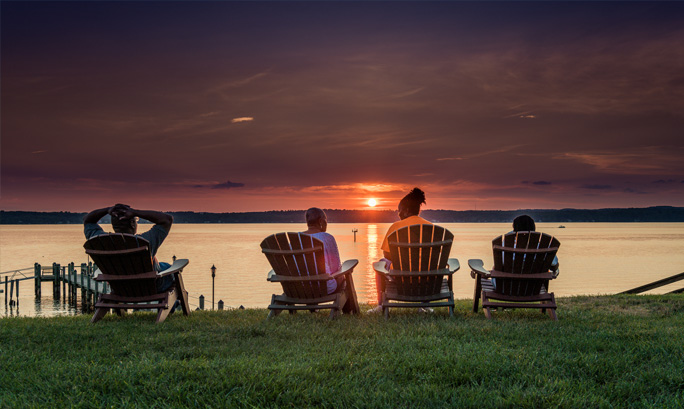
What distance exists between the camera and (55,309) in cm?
3912

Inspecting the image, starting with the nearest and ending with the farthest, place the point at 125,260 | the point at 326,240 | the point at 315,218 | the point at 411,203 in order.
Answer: the point at 125,260 → the point at 326,240 → the point at 315,218 → the point at 411,203

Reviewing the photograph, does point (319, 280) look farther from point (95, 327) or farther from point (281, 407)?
point (281, 407)

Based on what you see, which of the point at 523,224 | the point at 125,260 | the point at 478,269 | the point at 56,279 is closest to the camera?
the point at 125,260

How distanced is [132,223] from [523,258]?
16.5 feet

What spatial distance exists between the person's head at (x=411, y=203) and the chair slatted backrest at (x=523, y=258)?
1408 millimetres

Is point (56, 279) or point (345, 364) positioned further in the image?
point (56, 279)

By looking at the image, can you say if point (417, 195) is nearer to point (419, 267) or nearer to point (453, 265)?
point (453, 265)

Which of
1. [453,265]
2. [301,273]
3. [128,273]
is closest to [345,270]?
[301,273]

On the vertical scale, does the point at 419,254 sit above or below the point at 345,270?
above

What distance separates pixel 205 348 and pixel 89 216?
320 centimetres

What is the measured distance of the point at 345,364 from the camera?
13.0 ft

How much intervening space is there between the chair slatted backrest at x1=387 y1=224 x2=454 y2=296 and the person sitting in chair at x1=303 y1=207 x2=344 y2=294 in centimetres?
76

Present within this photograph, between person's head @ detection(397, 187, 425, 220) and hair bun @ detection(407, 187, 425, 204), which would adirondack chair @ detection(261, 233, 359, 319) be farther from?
hair bun @ detection(407, 187, 425, 204)

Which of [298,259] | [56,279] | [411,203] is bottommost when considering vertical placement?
[56,279]
